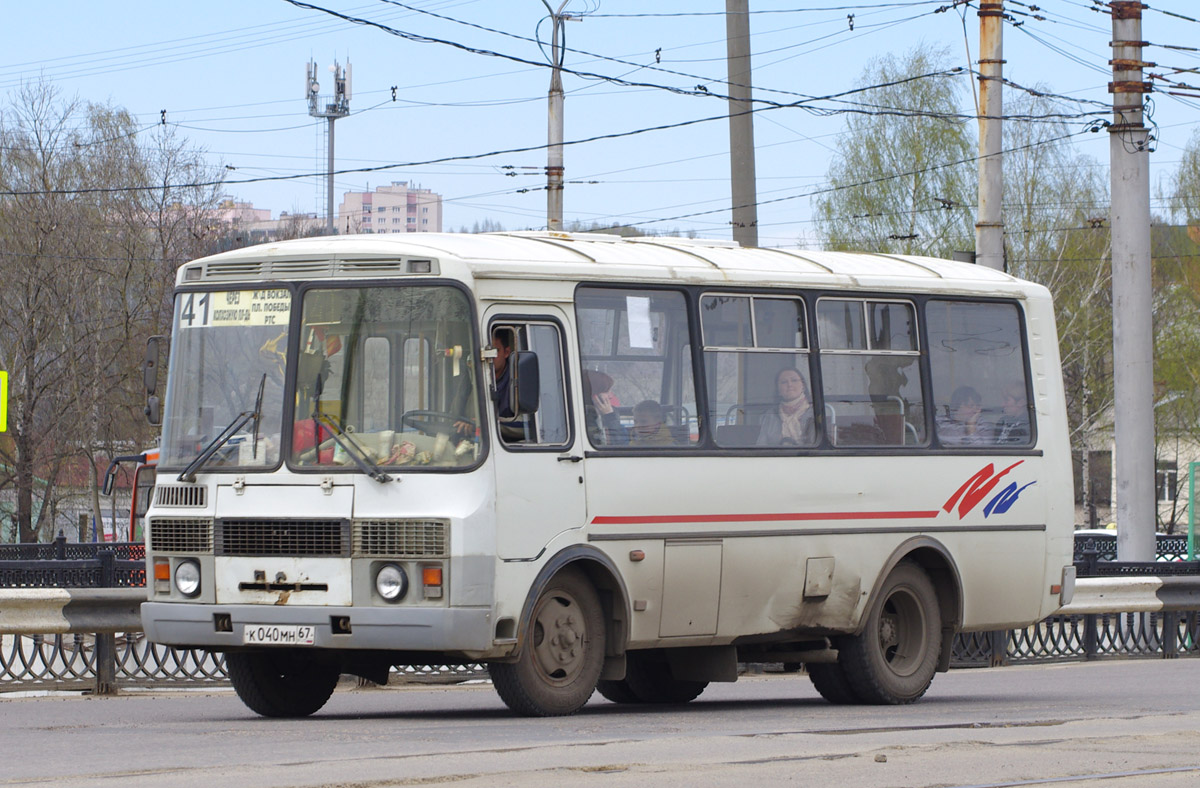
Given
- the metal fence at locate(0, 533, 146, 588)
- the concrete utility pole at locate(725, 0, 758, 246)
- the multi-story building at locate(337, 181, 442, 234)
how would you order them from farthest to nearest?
the multi-story building at locate(337, 181, 442, 234)
the concrete utility pole at locate(725, 0, 758, 246)
the metal fence at locate(0, 533, 146, 588)

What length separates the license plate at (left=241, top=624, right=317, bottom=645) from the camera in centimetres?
1066

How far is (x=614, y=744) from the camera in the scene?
9383 mm

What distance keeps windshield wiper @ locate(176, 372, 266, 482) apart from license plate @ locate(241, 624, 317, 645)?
96 centimetres

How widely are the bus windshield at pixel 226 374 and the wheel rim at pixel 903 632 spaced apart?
14.9ft

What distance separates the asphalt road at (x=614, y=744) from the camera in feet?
→ 26.9

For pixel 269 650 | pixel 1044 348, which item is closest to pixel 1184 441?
pixel 1044 348

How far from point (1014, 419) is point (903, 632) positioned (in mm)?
1732

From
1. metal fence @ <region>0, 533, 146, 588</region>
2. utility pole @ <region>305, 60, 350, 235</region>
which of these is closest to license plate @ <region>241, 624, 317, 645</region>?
metal fence @ <region>0, 533, 146, 588</region>

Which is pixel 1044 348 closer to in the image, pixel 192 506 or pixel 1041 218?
pixel 192 506

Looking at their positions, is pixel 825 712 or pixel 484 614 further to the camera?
pixel 825 712

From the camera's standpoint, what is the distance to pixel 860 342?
13.1 m

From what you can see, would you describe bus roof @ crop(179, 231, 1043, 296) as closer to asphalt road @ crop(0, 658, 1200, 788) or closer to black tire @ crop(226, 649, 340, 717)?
black tire @ crop(226, 649, 340, 717)

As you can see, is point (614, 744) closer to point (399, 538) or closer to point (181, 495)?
point (399, 538)

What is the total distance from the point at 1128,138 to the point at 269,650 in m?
14.9
